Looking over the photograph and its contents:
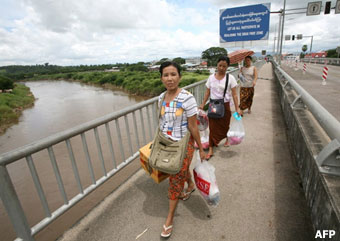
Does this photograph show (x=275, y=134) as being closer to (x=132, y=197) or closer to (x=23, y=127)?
(x=132, y=197)

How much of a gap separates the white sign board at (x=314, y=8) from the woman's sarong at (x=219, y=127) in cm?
1561

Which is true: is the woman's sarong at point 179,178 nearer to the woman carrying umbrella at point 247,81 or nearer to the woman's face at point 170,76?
the woman's face at point 170,76

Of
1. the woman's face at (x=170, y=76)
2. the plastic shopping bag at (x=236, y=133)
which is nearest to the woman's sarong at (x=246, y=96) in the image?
the plastic shopping bag at (x=236, y=133)

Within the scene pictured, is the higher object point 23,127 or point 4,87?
point 4,87

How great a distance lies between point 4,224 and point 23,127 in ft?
48.1

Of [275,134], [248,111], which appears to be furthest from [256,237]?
[248,111]

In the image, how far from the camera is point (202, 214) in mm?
2160

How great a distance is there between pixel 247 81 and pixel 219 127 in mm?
2515

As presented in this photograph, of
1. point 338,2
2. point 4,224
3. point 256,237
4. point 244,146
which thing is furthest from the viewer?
point 338,2

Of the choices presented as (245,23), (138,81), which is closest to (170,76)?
(245,23)

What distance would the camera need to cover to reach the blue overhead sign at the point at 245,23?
819 cm

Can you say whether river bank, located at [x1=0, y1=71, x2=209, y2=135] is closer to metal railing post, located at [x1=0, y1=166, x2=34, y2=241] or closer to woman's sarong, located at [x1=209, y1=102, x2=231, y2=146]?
metal railing post, located at [x1=0, y1=166, x2=34, y2=241]

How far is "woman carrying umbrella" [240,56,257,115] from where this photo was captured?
16.7 feet

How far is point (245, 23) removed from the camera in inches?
334
